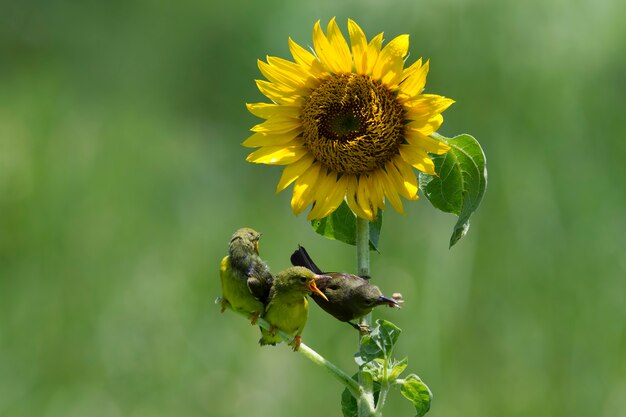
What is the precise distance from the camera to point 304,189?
189 centimetres

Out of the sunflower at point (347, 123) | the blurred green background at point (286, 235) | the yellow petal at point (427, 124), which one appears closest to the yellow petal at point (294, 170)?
the sunflower at point (347, 123)

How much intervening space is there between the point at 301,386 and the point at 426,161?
81.9 inches

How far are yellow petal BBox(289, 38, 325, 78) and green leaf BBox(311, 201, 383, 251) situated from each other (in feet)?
0.72

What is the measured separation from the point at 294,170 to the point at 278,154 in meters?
0.04

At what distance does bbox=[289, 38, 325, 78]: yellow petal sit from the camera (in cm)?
185

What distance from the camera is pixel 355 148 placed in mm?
1908

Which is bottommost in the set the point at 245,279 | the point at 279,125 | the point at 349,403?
the point at 349,403

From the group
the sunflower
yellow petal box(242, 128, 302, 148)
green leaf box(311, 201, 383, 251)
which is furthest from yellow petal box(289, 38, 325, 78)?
green leaf box(311, 201, 383, 251)

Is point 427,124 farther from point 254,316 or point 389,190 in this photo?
point 254,316

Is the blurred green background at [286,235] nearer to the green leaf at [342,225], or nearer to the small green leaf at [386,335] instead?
the green leaf at [342,225]

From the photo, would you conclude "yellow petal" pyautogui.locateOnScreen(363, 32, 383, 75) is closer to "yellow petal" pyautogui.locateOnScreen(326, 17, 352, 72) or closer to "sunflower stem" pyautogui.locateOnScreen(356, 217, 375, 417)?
"yellow petal" pyautogui.locateOnScreen(326, 17, 352, 72)

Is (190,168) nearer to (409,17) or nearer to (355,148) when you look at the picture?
(409,17)

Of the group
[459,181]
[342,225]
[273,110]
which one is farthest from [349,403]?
[273,110]

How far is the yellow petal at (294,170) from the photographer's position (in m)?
1.90
